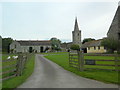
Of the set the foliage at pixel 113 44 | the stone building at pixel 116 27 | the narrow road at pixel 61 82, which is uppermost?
the stone building at pixel 116 27

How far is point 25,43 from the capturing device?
8825 cm

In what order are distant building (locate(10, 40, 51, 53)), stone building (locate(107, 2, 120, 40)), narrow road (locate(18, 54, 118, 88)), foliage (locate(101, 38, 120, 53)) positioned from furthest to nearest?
distant building (locate(10, 40, 51, 53)) < stone building (locate(107, 2, 120, 40)) < foliage (locate(101, 38, 120, 53)) < narrow road (locate(18, 54, 118, 88))

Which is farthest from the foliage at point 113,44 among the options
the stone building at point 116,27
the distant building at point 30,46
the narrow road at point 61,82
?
the distant building at point 30,46

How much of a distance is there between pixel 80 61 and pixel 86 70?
→ 0.92 m

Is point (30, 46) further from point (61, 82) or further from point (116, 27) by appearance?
point (61, 82)

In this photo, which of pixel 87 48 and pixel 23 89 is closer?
pixel 23 89

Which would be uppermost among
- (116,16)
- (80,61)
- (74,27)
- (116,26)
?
(74,27)

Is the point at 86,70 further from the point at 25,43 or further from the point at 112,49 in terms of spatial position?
the point at 25,43

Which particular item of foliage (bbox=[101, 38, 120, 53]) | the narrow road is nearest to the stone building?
foliage (bbox=[101, 38, 120, 53])

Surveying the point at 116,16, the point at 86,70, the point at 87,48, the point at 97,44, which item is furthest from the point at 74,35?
the point at 86,70

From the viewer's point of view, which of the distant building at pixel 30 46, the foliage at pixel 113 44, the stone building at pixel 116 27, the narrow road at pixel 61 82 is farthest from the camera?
the distant building at pixel 30 46

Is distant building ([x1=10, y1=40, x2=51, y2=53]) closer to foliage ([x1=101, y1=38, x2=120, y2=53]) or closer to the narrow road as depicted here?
foliage ([x1=101, y1=38, x2=120, y2=53])

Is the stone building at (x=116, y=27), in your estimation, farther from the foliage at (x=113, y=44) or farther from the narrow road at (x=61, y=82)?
the narrow road at (x=61, y=82)

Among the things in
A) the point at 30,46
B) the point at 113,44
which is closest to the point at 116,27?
the point at 113,44
